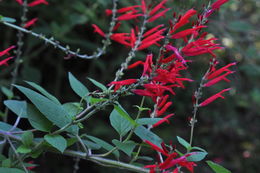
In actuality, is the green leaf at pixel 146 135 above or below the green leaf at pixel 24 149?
above

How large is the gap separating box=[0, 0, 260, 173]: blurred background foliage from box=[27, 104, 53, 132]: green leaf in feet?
Answer: 2.82

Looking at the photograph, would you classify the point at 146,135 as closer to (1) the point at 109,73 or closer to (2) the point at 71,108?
(2) the point at 71,108

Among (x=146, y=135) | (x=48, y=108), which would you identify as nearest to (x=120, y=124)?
(x=146, y=135)

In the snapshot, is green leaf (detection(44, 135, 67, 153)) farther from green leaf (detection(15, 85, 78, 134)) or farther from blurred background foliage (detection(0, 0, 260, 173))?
blurred background foliage (detection(0, 0, 260, 173))

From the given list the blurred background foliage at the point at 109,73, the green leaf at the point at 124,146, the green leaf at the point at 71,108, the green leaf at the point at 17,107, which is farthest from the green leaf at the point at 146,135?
the blurred background foliage at the point at 109,73

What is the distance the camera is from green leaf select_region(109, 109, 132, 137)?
887mm

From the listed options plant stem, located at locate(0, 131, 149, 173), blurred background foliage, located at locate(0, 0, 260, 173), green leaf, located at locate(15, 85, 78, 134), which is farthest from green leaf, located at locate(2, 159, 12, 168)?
blurred background foliage, located at locate(0, 0, 260, 173)

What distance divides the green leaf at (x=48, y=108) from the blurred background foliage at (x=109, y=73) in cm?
88

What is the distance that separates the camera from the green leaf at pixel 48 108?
31.1 inches

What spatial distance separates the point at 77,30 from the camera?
249 cm

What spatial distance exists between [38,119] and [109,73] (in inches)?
59.3

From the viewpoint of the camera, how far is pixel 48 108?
80cm

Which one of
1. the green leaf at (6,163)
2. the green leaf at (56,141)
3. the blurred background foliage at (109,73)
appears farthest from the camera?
the blurred background foliage at (109,73)

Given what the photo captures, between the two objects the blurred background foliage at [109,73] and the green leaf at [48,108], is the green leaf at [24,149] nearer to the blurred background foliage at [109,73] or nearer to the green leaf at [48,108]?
the green leaf at [48,108]
